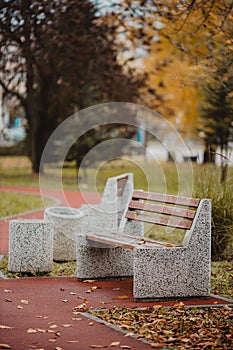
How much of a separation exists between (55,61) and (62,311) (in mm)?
17496

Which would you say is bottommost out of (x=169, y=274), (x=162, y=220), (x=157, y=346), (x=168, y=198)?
(x=157, y=346)

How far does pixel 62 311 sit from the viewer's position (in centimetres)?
741

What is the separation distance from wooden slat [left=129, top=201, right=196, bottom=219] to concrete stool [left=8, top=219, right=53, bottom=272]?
46.6 inches

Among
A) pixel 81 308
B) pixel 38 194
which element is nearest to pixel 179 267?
pixel 81 308

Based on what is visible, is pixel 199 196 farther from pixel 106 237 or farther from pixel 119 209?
pixel 106 237

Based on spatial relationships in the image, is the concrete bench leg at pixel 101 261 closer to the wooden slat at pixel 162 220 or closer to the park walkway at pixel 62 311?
the park walkway at pixel 62 311

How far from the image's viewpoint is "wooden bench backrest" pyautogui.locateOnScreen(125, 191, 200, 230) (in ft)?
27.3

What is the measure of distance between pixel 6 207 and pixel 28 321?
1088 cm

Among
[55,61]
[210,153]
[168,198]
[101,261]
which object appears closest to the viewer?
[168,198]

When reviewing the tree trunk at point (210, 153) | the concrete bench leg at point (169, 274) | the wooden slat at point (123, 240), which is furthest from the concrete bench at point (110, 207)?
the concrete bench leg at point (169, 274)

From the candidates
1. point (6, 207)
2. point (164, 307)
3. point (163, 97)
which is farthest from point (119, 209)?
point (163, 97)

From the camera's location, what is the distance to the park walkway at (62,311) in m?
6.22

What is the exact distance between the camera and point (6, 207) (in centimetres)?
1764

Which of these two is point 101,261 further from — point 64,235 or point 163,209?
point 64,235
